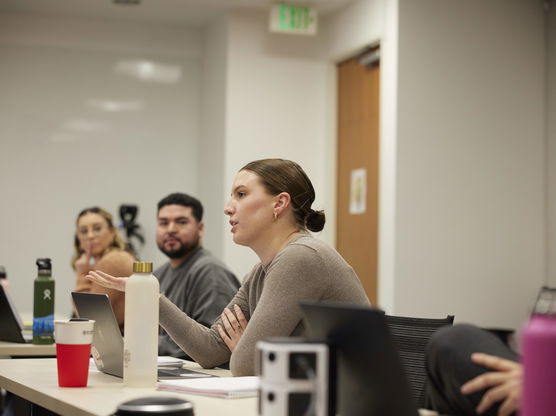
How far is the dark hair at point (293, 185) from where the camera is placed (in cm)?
246

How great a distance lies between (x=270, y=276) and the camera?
7.20 feet

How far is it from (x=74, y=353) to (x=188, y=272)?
197 centimetres

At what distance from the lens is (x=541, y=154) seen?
17.9 ft

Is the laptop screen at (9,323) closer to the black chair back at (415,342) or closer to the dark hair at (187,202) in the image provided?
the dark hair at (187,202)

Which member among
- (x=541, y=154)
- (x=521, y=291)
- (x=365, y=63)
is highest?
(x=365, y=63)

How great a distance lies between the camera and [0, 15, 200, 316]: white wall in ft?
21.0

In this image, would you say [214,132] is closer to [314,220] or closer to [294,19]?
[294,19]

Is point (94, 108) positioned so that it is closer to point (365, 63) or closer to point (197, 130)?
point (197, 130)

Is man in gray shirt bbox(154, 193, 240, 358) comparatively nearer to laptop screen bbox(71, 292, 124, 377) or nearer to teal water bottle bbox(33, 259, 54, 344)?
teal water bottle bbox(33, 259, 54, 344)

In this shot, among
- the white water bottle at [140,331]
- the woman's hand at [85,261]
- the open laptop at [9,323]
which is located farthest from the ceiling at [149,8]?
the white water bottle at [140,331]

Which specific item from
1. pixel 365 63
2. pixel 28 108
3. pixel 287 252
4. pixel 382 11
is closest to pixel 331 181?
pixel 365 63

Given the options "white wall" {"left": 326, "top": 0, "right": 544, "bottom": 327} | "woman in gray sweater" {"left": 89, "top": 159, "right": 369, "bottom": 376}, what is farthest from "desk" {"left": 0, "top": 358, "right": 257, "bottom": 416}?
"white wall" {"left": 326, "top": 0, "right": 544, "bottom": 327}

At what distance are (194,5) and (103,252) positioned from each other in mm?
2018

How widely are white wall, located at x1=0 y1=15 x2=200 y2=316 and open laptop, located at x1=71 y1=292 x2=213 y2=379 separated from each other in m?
4.42
